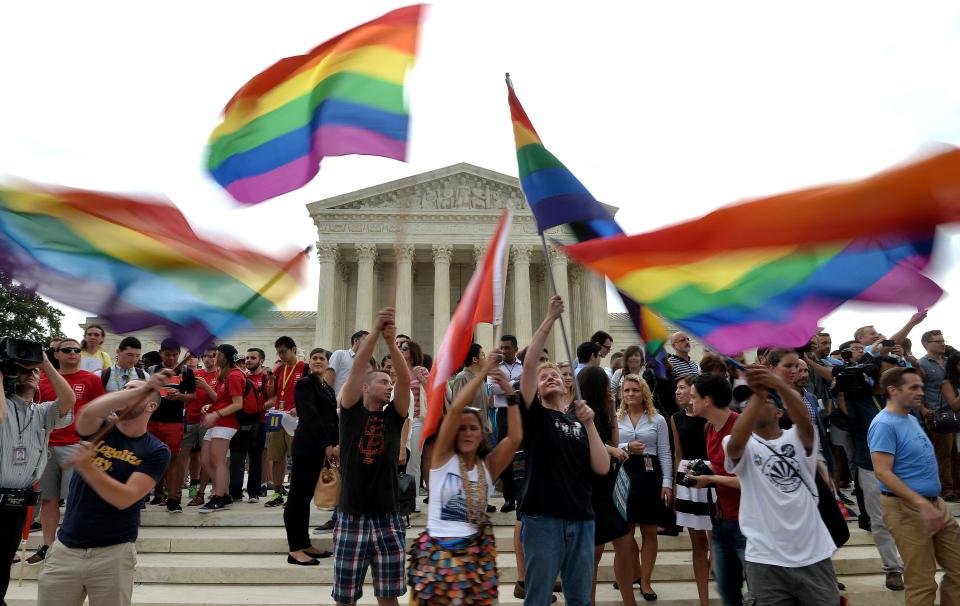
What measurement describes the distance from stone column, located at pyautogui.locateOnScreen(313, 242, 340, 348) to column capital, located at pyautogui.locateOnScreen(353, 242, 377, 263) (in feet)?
5.07

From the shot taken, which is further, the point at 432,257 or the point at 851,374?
the point at 432,257

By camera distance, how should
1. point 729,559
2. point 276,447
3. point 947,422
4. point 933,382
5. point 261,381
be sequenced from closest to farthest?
1. point 729,559
2. point 947,422
3. point 933,382
4. point 261,381
5. point 276,447

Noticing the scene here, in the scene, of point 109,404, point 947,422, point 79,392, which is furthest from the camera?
point 947,422

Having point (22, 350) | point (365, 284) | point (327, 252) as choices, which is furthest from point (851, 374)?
point (327, 252)

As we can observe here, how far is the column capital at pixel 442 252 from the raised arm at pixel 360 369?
33824mm

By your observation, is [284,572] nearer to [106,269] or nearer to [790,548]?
[106,269]

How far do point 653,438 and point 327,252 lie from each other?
1361 inches

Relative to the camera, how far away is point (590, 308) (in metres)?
39.6

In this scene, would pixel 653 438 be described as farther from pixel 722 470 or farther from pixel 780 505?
pixel 780 505

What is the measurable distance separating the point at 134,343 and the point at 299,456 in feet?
7.81

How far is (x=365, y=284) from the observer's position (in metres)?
37.0

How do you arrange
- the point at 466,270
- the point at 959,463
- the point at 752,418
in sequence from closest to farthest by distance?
the point at 752,418 < the point at 959,463 < the point at 466,270

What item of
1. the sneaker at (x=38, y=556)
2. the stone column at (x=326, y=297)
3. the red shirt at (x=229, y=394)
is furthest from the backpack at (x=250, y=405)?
the stone column at (x=326, y=297)

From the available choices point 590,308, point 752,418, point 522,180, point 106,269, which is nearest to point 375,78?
point 522,180
